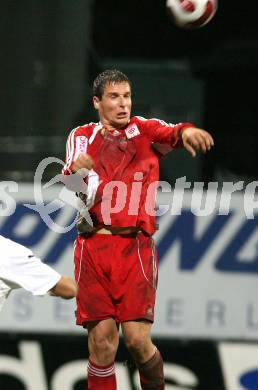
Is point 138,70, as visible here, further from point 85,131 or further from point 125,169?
point 125,169

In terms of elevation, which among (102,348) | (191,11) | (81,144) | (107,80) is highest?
(191,11)

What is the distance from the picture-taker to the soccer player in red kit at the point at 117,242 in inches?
260

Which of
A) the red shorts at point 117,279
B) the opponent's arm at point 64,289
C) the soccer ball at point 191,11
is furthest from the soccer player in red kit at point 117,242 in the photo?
the opponent's arm at point 64,289

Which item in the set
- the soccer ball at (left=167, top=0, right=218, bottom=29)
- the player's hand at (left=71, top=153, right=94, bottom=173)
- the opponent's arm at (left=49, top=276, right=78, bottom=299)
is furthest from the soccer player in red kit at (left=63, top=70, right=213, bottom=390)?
the opponent's arm at (left=49, top=276, right=78, bottom=299)

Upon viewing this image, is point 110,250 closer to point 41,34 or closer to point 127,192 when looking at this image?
point 127,192

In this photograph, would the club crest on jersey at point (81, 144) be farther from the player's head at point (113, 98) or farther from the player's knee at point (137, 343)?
the player's knee at point (137, 343)

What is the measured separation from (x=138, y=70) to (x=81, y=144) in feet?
5.24

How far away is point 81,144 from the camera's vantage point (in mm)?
6609

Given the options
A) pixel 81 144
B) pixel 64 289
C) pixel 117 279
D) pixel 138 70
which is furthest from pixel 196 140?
pixel 138 70

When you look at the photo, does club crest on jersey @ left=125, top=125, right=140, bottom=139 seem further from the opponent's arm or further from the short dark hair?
the opponent's arm

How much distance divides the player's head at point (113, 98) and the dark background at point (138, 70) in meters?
1.36

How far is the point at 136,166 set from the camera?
6668 mm

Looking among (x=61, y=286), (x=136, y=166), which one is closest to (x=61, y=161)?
(x=136, y=166)

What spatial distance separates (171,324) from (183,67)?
1.68 metres
